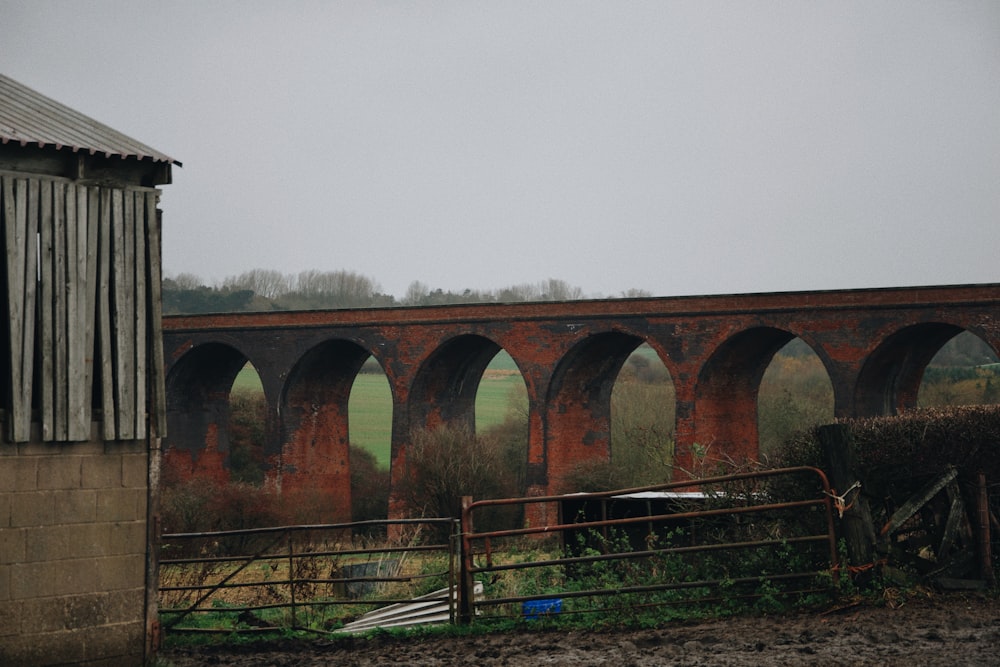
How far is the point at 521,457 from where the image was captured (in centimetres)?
2923

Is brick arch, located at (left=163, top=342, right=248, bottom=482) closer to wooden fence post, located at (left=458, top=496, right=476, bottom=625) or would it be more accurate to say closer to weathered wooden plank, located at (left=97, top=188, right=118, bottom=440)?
weathered wooden plank, located at (left=97, top=188, right=118, bottom=440)

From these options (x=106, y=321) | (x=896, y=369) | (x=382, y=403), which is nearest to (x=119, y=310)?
(x=106, y=321)

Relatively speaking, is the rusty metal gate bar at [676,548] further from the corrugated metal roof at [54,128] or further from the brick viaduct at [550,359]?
the brick viaduct at [550,359]

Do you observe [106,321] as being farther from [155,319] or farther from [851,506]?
[851,506]

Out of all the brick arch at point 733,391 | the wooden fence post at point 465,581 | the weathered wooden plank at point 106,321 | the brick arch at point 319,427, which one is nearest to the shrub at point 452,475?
the brick arch at point 319,427

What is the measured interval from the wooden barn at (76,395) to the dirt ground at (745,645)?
801mm

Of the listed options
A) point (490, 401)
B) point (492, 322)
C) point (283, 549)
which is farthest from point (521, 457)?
point (490, 401)

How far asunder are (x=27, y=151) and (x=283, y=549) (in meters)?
14.4

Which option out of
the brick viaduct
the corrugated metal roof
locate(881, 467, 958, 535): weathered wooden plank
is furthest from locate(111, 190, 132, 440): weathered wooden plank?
the brick viaduct

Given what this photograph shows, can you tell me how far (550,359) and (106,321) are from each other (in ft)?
51.7

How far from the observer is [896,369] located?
66.2 ft

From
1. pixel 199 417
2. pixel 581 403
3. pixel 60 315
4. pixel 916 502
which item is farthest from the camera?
pixel 199 417

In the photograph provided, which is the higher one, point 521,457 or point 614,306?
point 614,306

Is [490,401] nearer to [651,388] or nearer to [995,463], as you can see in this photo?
[651,388]
